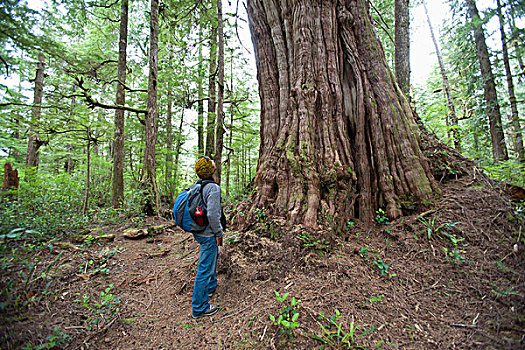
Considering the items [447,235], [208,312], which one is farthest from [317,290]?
[447,235]

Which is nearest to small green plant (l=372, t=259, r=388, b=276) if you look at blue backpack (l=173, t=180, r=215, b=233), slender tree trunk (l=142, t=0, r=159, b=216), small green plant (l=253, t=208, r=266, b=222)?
small green plant (l=253, t=208, r=266, b=222)

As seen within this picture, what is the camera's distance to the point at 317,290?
2.62m

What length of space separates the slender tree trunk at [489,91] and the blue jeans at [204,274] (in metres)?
12.1

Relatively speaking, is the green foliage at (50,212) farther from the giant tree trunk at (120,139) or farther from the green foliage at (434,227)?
the green foliage at (434,227)

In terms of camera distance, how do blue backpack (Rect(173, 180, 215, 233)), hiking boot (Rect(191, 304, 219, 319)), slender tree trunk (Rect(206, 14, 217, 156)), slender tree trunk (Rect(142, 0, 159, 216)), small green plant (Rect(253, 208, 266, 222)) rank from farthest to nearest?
slender tree trunk (Rect(206, 14, 217, 156)) → slender tree trunk (Rect(142, 0, 159, 216)) → small green plant (Rect(253, 208, 266, 222)) → blue backpack (Rect(173, 180, 215, 233)) → hiking boot (Rect(191, 304, 219, 319))

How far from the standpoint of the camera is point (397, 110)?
4371 mm

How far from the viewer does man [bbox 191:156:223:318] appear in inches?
111

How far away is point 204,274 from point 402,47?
7.91 metres

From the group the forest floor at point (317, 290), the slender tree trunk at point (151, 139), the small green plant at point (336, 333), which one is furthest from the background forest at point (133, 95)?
the small green plant at point (336, 333)

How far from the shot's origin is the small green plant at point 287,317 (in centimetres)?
215

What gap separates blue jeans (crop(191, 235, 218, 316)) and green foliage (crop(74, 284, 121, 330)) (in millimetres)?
987

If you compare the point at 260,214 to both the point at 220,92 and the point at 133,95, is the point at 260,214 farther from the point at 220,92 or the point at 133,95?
the point at 133,95

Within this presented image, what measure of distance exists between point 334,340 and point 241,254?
1687 mm

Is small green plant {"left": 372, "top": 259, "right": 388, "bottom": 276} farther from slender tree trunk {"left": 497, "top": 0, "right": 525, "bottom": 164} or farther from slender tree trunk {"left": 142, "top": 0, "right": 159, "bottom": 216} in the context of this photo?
slender tree trunk {"left": 497, "top": 0, "right": 525, "bottom": 164}
